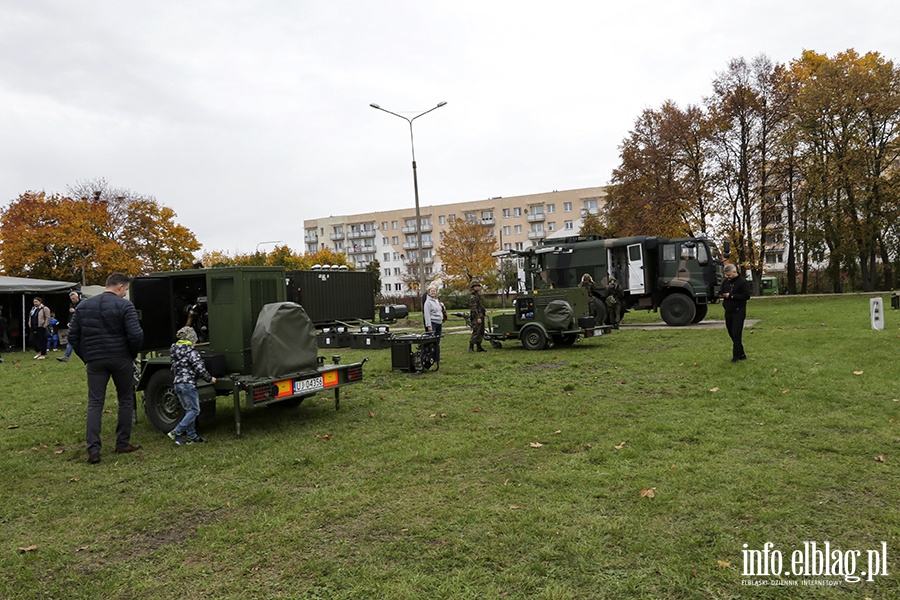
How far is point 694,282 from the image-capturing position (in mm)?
18891

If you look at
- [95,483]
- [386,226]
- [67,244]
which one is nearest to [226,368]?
[95,483]

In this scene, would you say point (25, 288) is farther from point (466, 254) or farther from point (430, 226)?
point (430, 226)

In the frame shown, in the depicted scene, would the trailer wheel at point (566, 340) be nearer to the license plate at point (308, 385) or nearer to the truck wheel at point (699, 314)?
the truck wheel at point (699, 314)

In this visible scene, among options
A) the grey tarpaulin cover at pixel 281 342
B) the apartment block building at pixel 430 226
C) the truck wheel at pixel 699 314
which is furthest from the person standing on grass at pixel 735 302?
the apartment block building at pixel 430 226

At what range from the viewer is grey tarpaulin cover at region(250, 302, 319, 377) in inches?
261

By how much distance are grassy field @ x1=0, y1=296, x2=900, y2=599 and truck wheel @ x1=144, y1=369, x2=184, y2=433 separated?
246mm

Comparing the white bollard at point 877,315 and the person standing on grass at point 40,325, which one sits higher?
the person standing on grass at point 40,325

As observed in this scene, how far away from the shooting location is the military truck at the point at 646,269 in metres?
18.8

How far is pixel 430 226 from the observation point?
318ft

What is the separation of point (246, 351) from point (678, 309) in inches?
602

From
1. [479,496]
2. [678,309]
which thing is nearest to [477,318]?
[678,309]

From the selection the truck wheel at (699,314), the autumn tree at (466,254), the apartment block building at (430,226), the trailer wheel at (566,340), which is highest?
the apartment block building at (430,226)

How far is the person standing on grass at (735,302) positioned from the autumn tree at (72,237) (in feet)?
123

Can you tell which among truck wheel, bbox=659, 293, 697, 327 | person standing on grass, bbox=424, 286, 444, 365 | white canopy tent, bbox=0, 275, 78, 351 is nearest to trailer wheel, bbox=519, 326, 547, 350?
person standing on grass, bbox=424, 286, 444, 365
